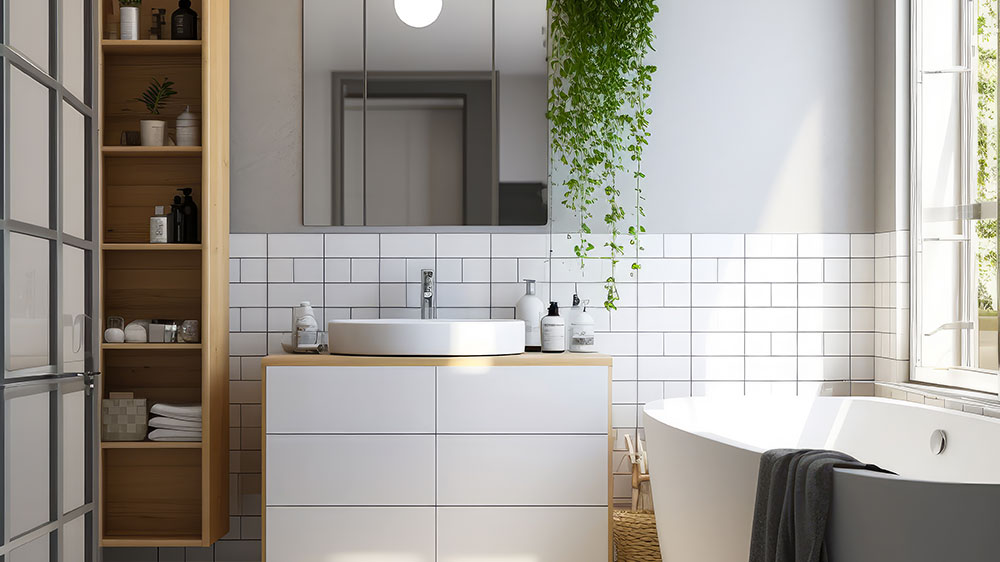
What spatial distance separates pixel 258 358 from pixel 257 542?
714 mm

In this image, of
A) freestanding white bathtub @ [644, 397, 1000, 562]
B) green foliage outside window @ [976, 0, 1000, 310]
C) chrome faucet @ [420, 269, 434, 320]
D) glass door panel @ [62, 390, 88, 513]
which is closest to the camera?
freestanding white bathtub @ [644, 397, 1000, 562]

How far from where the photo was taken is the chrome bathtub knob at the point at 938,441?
2.45 metres

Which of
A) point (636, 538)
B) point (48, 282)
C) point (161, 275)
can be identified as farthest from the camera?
point (161, 275)

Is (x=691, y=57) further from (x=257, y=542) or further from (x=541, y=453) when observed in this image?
(x=257, y=542)

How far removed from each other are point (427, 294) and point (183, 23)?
4.32 feet

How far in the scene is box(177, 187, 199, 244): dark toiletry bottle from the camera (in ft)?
9.73

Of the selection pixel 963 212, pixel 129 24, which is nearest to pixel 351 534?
pixel 129 24

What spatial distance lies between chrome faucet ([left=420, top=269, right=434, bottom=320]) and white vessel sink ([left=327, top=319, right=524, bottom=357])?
0.33m

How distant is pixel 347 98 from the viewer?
3.16 meters

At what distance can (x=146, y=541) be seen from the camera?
285 centimetres

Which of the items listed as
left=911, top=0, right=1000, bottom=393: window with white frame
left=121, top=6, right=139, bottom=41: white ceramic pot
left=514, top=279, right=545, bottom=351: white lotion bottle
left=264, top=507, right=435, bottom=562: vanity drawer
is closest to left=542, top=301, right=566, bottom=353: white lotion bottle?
left=514, top=279, right=545, bottom=351: white lotion bottle

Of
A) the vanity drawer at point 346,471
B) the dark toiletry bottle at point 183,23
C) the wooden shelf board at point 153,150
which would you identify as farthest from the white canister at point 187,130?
the vanity drawer at point 346,471

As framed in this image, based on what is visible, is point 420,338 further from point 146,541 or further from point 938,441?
point 938,441

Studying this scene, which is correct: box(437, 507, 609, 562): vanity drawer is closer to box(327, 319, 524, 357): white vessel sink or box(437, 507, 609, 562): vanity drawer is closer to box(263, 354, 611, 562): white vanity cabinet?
box(263, 354, 611, 562): white vanity cabinet
